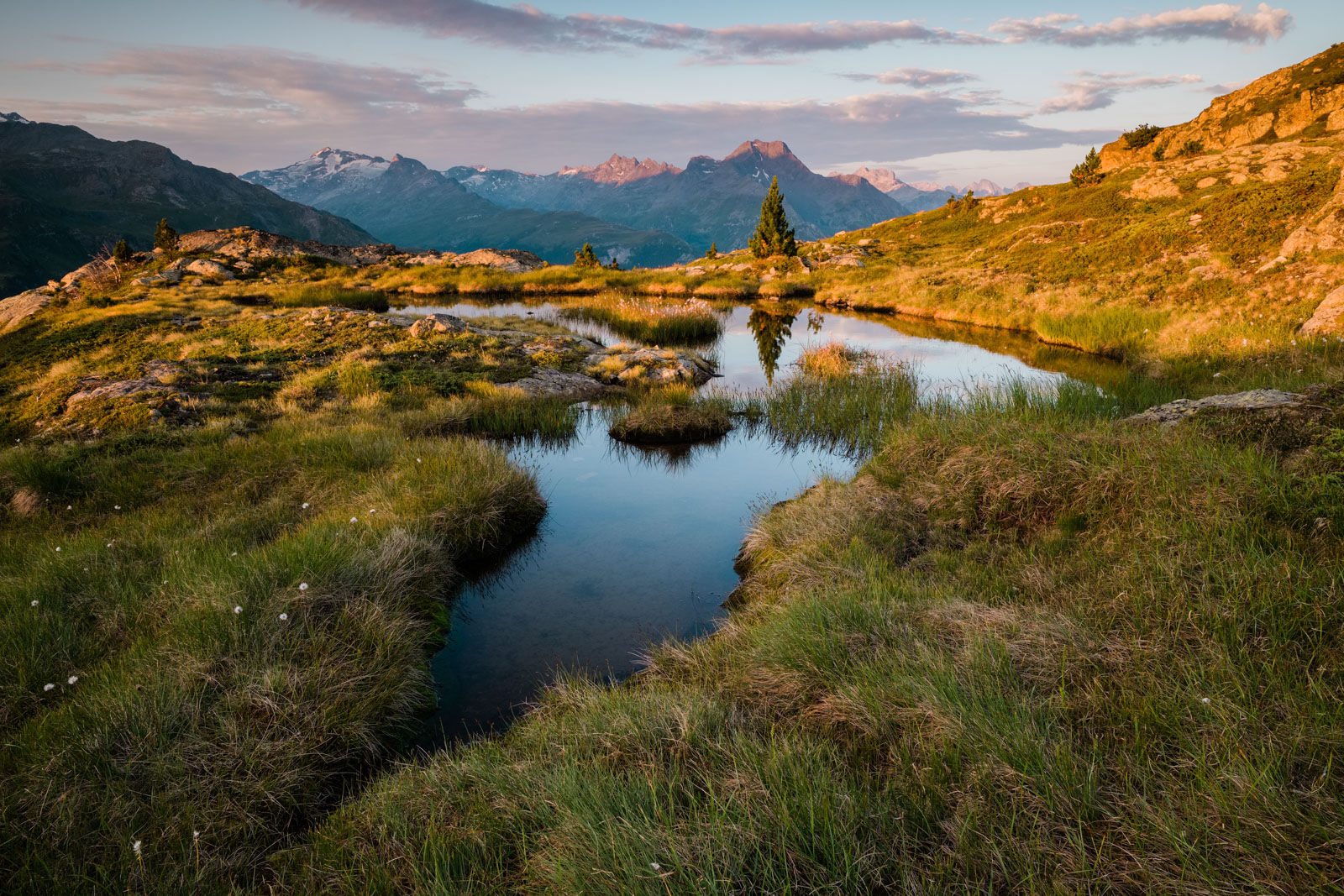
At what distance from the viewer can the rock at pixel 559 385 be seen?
57.5 feet

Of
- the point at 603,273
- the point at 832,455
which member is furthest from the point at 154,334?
the point at 603,273

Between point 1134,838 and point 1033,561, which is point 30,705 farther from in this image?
point 1033,561

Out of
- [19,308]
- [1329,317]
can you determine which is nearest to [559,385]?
[1329,317]

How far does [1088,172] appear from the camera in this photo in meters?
64.6

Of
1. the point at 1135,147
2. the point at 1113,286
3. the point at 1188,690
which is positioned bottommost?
the point at 1188,690

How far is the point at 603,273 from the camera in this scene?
52500mm

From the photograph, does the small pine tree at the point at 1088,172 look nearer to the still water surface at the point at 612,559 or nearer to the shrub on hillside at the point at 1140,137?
the shrub on hillside at the point at 1140,137

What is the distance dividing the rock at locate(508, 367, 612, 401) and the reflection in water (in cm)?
545

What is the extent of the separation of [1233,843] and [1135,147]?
87020 millimetres

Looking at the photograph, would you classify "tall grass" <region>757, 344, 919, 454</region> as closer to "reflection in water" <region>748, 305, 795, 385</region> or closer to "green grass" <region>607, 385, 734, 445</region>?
"green grass" <region>607, 385, 734, 445</region>

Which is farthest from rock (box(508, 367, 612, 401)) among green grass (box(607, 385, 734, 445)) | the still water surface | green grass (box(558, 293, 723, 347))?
green grass (box(558, 293, 723, 347))

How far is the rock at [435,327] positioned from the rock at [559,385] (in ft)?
20.1

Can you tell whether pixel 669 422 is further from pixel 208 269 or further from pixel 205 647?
pixel 208 269

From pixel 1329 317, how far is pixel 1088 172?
214 ft
